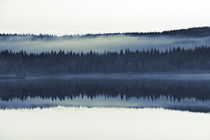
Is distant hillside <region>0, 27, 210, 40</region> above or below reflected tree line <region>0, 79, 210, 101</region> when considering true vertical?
above

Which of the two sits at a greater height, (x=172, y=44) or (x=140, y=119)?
(x=172, y=44)

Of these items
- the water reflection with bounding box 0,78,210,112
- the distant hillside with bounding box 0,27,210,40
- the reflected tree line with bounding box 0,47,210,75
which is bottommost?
the water reflection with bounding box 0,78,210,112

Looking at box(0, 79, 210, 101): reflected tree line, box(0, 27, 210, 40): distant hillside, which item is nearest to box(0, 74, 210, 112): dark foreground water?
box(0, 79, 210, 101): reflected tree line

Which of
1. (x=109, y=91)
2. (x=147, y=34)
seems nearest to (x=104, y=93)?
(x=109, y=91)

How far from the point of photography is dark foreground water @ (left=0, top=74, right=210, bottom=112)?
1.11 metres

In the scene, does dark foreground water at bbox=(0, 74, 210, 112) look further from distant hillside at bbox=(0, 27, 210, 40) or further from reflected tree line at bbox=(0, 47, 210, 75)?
distant hillside at bbox=(0, 27, 210, 40)

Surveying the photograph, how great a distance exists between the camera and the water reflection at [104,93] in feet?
3.65

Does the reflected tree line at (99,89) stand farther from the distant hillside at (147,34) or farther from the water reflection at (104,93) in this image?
the distant hillside at (147,34)

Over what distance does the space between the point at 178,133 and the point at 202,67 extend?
0.70 ft

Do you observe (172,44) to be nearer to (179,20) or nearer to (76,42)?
(179,20)

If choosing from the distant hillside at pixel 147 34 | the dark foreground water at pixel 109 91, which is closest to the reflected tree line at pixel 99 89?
the dark foreground water at pixel 109 91

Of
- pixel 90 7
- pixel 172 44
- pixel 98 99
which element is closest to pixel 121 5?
pixel 90 7

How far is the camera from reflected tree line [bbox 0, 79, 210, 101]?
1.12m

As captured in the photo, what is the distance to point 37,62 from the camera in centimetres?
115
